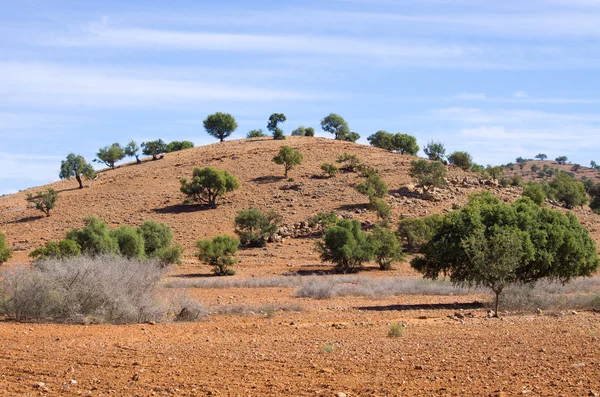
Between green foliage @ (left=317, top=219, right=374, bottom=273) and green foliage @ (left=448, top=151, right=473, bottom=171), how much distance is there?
34779mm

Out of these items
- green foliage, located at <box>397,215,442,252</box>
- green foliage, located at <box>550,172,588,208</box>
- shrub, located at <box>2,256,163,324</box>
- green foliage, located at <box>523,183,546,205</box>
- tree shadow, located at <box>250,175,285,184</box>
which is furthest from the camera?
tree shadow, located at <box>250,175,285,184</box>

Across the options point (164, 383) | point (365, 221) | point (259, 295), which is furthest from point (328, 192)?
point (164, 383)

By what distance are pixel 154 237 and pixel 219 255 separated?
6.48 metres

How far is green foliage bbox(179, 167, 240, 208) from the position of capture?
205 ft

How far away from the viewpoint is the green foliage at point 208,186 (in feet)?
205

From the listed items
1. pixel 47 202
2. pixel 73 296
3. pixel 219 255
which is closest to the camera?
pixel 73 296

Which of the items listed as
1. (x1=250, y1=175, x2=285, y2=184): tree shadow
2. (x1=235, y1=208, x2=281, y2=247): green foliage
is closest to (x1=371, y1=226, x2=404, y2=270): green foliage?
(x1=235, y1=208, x2=281, y2=247): green foliage

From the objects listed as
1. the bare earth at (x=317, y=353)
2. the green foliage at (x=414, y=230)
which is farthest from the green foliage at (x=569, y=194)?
the bare earth at (x=317, y=353)

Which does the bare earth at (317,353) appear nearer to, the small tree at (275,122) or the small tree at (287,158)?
the small tree at (287,158)

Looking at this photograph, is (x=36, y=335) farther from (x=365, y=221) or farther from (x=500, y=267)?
(x=365, y=221)

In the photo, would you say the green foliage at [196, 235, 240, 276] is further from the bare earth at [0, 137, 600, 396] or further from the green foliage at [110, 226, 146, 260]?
the bare earth at [0, 137, 600, 396]

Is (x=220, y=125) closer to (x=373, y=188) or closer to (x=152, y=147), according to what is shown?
(x=152, y=147)

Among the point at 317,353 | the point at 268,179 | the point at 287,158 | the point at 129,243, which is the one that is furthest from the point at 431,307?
the point at 287,158

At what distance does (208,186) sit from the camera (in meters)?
62.5
